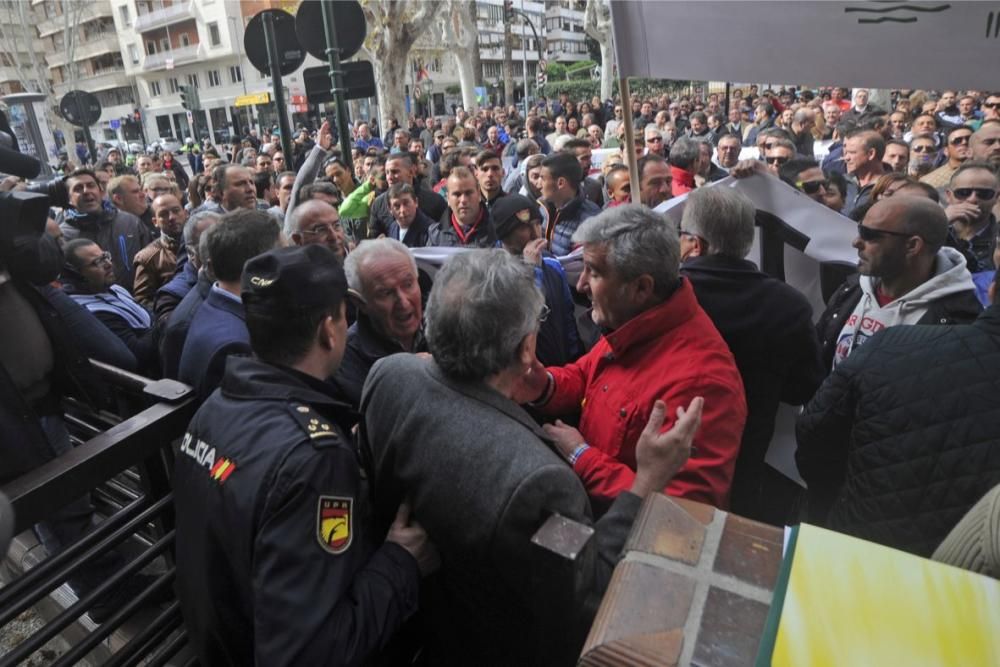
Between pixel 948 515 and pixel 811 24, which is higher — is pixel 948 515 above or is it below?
below

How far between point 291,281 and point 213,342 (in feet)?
3.33

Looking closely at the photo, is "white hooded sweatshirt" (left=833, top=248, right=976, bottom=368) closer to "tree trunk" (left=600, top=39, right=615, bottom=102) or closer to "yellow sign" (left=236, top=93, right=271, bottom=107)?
"tree trunk" (left=600, top=39, right=615, bottom=102)

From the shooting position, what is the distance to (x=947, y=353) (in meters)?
1.75

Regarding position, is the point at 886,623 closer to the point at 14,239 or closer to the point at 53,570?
the point at 53,570

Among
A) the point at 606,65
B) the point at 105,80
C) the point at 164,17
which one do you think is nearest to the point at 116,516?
the point at 606,65

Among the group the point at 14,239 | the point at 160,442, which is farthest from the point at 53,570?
the point at 14,239

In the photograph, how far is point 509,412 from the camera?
1489mm

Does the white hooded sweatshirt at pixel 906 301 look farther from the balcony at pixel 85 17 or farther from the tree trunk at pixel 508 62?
the balcony at pixel 85 17

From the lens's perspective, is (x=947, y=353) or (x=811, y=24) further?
(x=811, y=24)

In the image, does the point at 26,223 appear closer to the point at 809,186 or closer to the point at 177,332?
the point at 177,332

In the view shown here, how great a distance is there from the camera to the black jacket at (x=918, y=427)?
168cm

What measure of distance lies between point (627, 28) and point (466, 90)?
2612 cm

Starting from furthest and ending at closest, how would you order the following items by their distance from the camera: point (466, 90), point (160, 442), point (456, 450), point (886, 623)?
point (466, 90), point (160, 442), point (456, 450), point (886, 623)

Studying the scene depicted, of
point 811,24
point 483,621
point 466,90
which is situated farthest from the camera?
point 466,90
